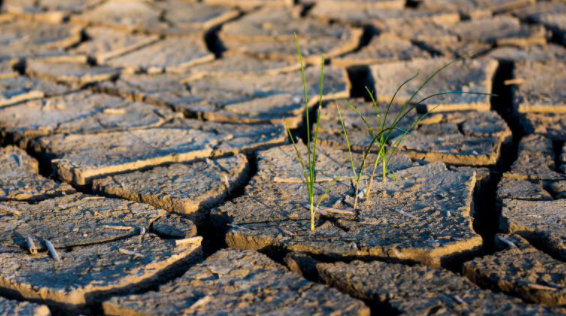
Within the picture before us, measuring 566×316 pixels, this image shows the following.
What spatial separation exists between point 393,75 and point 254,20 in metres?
1.20

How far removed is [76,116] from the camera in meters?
2.84

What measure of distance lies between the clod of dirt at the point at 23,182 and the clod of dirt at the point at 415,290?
3.14 feet

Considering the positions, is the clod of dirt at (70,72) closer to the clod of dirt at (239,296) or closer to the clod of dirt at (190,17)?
the clod of dirt at (190,17)

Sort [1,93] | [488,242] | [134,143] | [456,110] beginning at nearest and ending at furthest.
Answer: [488,242], [134,143], [456,110], [1,93]

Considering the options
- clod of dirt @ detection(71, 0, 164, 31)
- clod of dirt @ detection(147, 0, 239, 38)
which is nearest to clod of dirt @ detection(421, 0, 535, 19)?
clod of dirt @ detection(147, 0, 239, 38)

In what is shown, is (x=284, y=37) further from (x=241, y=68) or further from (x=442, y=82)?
(x=442, y=82)

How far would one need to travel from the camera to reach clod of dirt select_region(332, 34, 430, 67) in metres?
3.43

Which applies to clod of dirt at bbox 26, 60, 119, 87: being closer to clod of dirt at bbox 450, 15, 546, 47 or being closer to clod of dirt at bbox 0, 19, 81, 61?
clod of dirt at bbox 0, 19, 81, 61

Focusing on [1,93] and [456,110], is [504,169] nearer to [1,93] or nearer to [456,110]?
[456,110]

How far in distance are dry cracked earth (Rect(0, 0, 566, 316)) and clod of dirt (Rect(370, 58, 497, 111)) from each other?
0.04 feet

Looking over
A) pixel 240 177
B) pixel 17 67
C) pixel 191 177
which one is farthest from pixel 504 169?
pixel 17 67

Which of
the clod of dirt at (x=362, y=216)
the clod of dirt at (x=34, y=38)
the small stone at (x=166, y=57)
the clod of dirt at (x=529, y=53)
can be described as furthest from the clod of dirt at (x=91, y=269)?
the clod of dirt at (x=529, y=53)

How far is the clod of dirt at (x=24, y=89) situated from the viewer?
300 cm

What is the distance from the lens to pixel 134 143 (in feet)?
8.47
